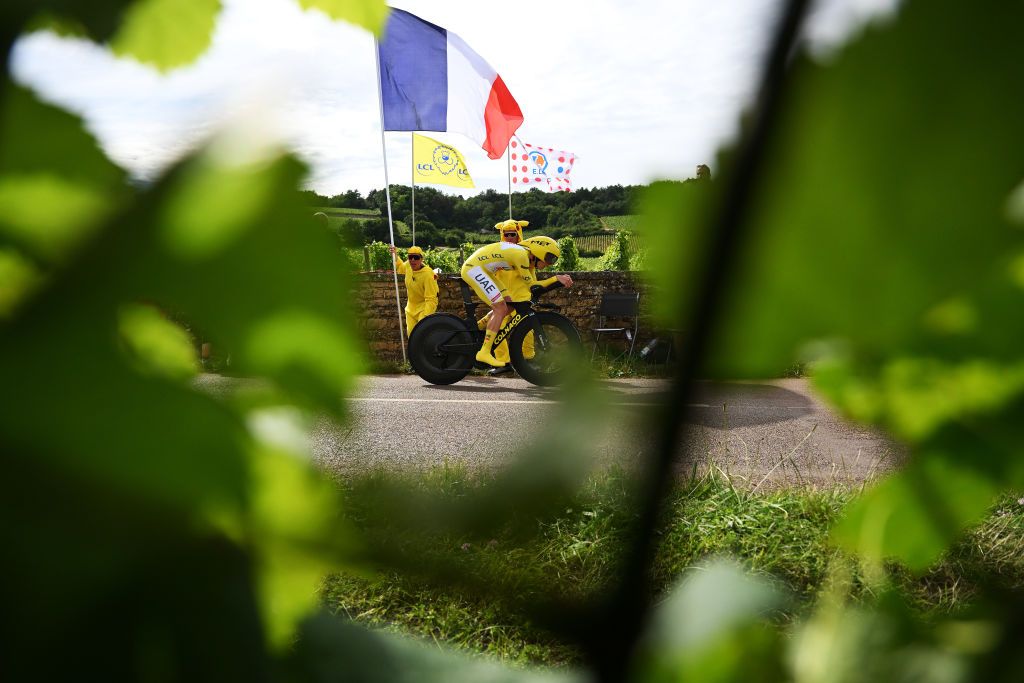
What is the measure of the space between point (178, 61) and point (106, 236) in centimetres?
5

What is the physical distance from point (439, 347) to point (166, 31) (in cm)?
302

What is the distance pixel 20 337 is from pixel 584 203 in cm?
8

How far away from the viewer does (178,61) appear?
0.11m

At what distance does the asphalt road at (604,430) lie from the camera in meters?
0.07

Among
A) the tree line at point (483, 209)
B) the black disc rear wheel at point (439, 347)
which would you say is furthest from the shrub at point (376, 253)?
the black disc rear wheel at point (439, 347)

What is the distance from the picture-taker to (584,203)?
11 cm

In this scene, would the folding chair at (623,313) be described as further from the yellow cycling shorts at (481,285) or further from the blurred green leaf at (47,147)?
the yellow cycling shorts at (481,285)

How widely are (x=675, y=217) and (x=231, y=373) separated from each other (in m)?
0.05

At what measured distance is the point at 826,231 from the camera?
68 mm

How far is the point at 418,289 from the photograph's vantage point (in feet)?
9.72

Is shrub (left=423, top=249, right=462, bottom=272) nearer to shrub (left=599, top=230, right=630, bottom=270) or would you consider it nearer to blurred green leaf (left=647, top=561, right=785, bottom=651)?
shrub (left=599, top=230, right=630, bottom=270)

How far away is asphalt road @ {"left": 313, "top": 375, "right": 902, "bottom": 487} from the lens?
7 centimetres

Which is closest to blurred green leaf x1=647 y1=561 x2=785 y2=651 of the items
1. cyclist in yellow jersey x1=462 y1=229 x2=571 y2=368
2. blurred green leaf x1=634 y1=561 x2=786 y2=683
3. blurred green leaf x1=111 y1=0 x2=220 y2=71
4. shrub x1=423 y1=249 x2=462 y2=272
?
blurred green leaf x1=634 y1=561 x2=786 y2=683

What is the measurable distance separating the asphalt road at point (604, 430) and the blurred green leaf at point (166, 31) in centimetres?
6
